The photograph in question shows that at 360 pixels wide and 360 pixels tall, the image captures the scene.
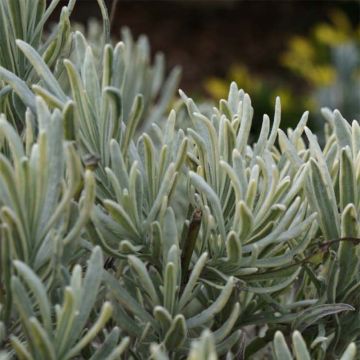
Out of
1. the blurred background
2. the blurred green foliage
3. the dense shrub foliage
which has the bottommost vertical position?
the dense shrub foliage

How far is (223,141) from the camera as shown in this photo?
103 cm

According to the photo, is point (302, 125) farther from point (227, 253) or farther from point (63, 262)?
point (63, 262)

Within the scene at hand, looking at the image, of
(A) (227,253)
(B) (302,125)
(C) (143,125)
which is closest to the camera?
(A) (227,253)

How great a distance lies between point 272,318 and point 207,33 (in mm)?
6462

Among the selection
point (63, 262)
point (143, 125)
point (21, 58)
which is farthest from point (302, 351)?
point (143, 125)

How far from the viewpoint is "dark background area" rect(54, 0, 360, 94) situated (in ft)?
22.8

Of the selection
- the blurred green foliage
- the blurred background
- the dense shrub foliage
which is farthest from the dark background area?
the dense shrub foliage

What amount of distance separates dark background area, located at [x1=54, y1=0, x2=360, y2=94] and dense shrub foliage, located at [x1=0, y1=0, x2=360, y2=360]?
578 centimetres

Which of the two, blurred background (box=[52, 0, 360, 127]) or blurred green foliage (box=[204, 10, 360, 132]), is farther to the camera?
blurred background (box=[52, 0, 360, 127])

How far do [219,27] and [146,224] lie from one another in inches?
261

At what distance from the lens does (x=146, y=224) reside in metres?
0.94

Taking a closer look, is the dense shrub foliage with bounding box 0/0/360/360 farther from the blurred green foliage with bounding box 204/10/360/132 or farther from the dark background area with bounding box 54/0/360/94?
the dark background area with bounding box 54/0/360/94

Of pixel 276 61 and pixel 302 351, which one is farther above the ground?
pixel 276 61

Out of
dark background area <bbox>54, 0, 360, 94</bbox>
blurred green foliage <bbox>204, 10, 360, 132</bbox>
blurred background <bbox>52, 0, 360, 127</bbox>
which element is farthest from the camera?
dark background area <bbox>54, 0, 360, 94</bbox>
